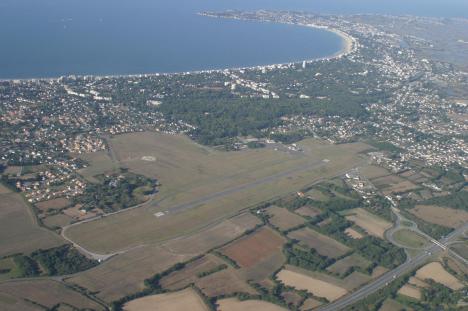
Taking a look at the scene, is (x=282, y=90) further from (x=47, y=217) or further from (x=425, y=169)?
(x=47, y=217)

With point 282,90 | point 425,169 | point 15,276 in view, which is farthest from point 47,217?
point 282,90

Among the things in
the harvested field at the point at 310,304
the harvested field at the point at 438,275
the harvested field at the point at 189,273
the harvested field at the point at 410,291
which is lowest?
the harvested field at the point at 438,275

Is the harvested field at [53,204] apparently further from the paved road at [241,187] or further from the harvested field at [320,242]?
the harvested field at [320,242]

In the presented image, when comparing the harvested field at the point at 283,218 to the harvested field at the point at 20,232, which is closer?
the harvested field at the point at 20,232

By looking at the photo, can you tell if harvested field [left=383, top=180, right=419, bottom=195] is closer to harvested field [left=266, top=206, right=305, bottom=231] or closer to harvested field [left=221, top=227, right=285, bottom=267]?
harvested field [left=266, top=206, right=305, bottom=231]

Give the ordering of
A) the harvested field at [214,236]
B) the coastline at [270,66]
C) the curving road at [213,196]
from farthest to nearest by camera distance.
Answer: the coastline at [270,66] < the harvested field at [214,236] < the curving road at [213,196]

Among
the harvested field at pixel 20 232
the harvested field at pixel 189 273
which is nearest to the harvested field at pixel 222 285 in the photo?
the harvested field at pixel 189 273
